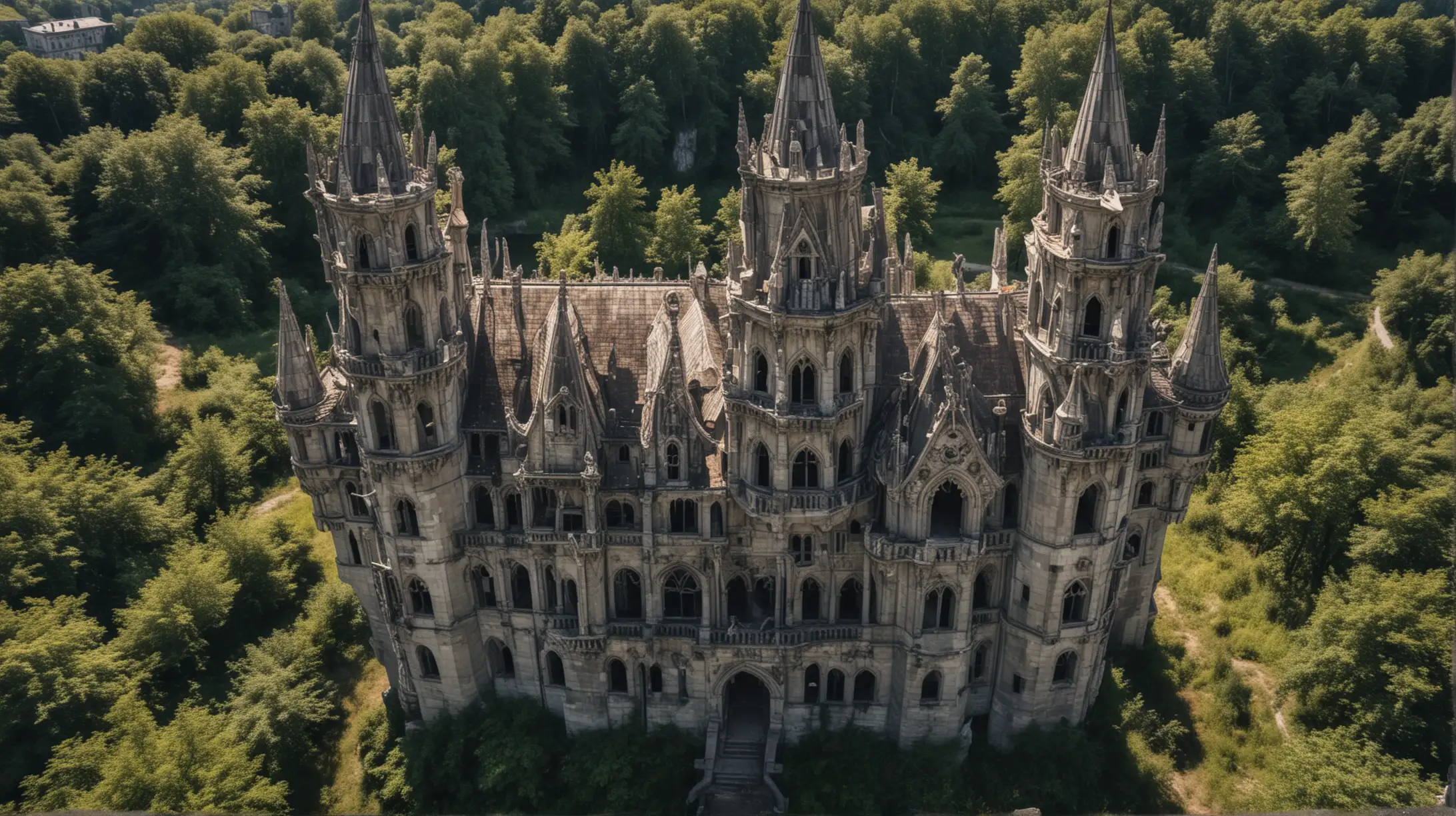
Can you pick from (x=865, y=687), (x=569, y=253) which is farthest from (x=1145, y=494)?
(x=569, y=253)

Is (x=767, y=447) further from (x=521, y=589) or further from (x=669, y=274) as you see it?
(x=669, y=274)

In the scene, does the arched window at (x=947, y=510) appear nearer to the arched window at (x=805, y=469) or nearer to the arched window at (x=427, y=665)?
the arched window at (x=805, y=469)

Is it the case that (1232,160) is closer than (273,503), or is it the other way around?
(273,503)

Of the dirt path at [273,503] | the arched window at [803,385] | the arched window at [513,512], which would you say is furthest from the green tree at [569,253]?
the arched window at [803,385]

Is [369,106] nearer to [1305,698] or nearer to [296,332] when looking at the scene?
[296,332]

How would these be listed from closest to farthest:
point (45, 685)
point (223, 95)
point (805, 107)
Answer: point (805, 107) < point (45, 685) < point (223, 95)

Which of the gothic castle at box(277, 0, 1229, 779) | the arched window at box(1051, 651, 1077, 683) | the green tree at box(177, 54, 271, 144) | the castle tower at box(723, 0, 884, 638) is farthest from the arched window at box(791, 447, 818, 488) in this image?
the green tree at box(177, 54, 271, 144)
